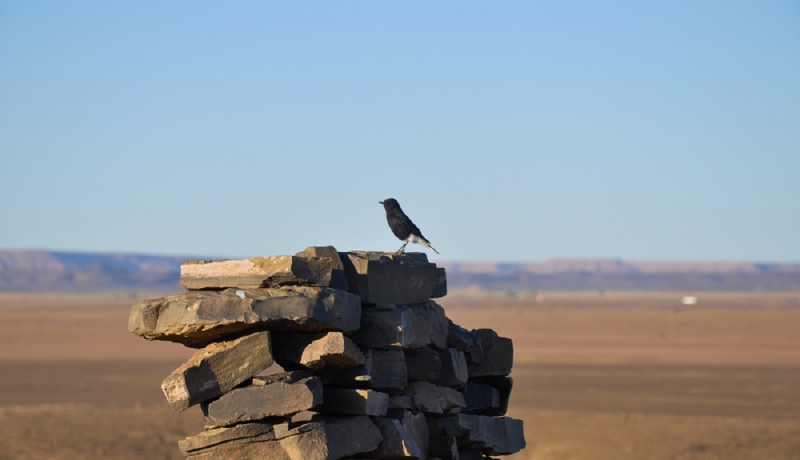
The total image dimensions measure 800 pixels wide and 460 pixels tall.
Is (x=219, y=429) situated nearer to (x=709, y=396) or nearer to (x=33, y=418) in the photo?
(x=33, y=418)

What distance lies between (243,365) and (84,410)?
19556 mm

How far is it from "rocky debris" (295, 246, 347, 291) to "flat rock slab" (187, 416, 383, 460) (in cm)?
97

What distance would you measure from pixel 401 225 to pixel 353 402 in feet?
7.19

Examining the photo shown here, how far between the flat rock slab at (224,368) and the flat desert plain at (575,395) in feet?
41.7

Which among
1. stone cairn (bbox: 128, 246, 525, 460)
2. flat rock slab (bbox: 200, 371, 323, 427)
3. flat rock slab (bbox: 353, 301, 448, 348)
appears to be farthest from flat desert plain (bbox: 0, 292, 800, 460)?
flat rock slab (bbox: 200, 371, 323, 427)

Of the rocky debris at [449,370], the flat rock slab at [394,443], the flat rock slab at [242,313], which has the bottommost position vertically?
the flat rock slab at [394,443]

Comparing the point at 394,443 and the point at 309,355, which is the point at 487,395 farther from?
the point at 309,355

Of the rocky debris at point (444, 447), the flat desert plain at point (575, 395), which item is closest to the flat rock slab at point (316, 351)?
the rocky debris at point (444, 447)

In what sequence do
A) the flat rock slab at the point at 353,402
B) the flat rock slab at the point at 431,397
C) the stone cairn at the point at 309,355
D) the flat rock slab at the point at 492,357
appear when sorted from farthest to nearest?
the flat rock slab at the point at 492,357 → the flat rock slab at the point at 431,397 → the flat rock slab at the point at 353,402 → the stone cairn at the point at 309,355

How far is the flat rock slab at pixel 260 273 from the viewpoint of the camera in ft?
24.0

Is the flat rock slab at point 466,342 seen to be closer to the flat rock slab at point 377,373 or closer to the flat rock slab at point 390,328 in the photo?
the flat rock slab at point 390,328

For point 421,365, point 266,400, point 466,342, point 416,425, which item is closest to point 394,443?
point 416,425

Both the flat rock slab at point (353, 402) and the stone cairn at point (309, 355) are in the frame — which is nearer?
the stone cairn at point (309, 355)

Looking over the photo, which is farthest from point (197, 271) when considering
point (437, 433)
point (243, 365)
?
point (437, 433)
